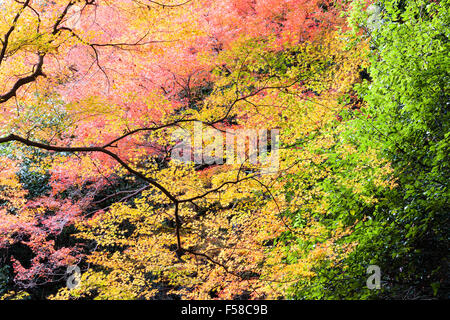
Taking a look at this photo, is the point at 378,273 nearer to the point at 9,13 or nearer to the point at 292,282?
the point at 292,282

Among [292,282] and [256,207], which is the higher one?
[256,207]

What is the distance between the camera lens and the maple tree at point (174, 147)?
5637 mm

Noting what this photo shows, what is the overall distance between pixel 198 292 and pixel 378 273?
355cm

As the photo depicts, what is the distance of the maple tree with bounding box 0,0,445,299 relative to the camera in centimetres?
564

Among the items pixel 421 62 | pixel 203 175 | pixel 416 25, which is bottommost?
pixel 203 175

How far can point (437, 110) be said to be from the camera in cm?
607

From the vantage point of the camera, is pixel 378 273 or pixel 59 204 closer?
pixel 378 273

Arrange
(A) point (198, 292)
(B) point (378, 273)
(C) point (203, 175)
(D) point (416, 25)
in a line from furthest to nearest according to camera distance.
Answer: (C) point (203, 175)
(A) point (198, 292)
(D) point (416, 25)
(B) point (378, 273)

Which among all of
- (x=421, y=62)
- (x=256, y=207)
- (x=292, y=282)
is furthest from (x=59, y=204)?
(x=421, y=62)

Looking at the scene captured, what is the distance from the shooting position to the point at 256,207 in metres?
7.67

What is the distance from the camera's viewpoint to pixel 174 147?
9.32m
